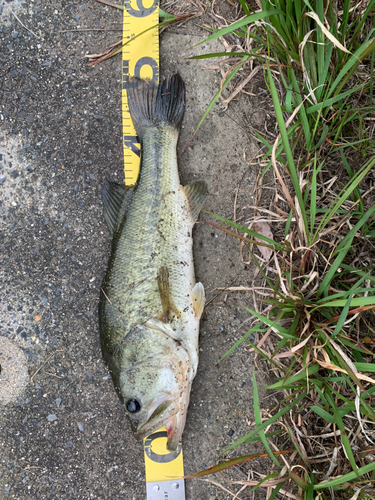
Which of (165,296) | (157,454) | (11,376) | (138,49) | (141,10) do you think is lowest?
(157,454)

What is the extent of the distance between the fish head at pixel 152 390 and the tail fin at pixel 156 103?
188 cm

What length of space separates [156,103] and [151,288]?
1.60 metres

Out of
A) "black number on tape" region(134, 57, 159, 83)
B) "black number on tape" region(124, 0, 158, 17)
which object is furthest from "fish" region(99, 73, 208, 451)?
"black number on tape" region(124, 0, 158, 17)

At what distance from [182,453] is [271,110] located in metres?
3.09

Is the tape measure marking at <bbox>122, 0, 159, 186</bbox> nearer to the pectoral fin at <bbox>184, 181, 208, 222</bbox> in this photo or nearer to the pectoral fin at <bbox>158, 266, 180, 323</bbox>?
the pectoral fin at <bbox>184, 181, 208, 222</bbox>

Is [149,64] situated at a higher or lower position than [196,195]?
higher

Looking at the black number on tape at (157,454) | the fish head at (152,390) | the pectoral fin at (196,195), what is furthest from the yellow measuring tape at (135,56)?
the black number on tape at (157,454)

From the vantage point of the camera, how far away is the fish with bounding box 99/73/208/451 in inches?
98.3

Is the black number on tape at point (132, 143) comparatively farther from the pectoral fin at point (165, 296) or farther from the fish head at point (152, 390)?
the fish head at point (152, 390)

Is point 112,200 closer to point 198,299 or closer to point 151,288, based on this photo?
point 151,288

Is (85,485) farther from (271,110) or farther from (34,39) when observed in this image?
(34,39)

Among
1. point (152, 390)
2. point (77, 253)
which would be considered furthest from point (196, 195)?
point (152, 390)

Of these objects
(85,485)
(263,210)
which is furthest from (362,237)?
(85,485)

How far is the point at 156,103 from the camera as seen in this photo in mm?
2939
